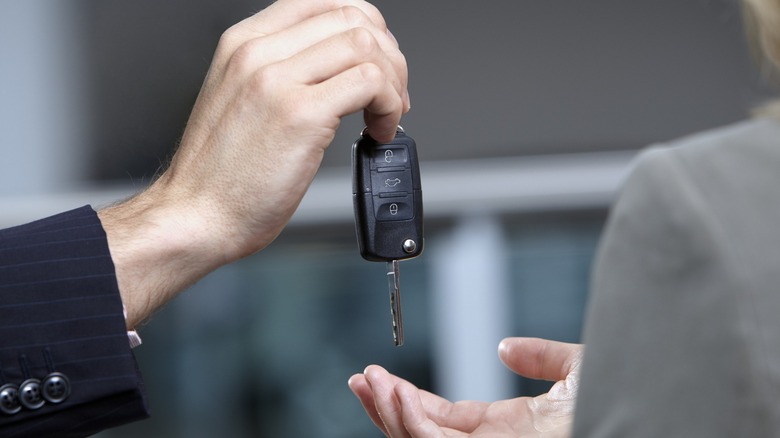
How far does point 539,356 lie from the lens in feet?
3.21

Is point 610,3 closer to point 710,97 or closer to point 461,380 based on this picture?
point 710,97

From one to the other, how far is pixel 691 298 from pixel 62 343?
573 millimetres

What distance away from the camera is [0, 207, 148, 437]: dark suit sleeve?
80 cm

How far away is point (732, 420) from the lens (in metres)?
0.40

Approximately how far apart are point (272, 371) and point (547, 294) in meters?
0.89

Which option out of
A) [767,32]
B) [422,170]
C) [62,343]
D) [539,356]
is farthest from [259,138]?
[422,170]

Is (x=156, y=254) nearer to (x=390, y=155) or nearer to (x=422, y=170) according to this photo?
(x=390, y=155)

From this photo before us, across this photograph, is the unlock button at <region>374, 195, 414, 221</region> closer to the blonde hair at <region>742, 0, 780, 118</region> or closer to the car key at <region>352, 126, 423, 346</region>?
the car key at <region>352, 126, 423, 346</region>

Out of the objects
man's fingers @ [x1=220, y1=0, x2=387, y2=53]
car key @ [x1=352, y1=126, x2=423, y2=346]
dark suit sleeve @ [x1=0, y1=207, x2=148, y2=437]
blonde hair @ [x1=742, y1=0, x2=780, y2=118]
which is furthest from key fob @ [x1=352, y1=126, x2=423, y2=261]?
blonde hair @ [x1=742, y1=0, x2=780, y2=118]

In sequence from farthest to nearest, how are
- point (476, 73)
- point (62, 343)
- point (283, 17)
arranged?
1. point (476, 73)
2. point (283, 17)
3. point (62, 343)

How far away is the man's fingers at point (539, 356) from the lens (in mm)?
968

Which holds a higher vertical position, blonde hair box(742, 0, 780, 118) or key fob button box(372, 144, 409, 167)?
blonde hair box(742, 0, 780, 118)

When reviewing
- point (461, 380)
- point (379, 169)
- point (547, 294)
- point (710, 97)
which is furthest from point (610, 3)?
point (379, 169)

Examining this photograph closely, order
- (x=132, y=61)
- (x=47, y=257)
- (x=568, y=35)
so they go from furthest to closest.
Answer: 1. (x=568, y=35)
2. (x=132, y=61)
3. (x=47, y=257)
